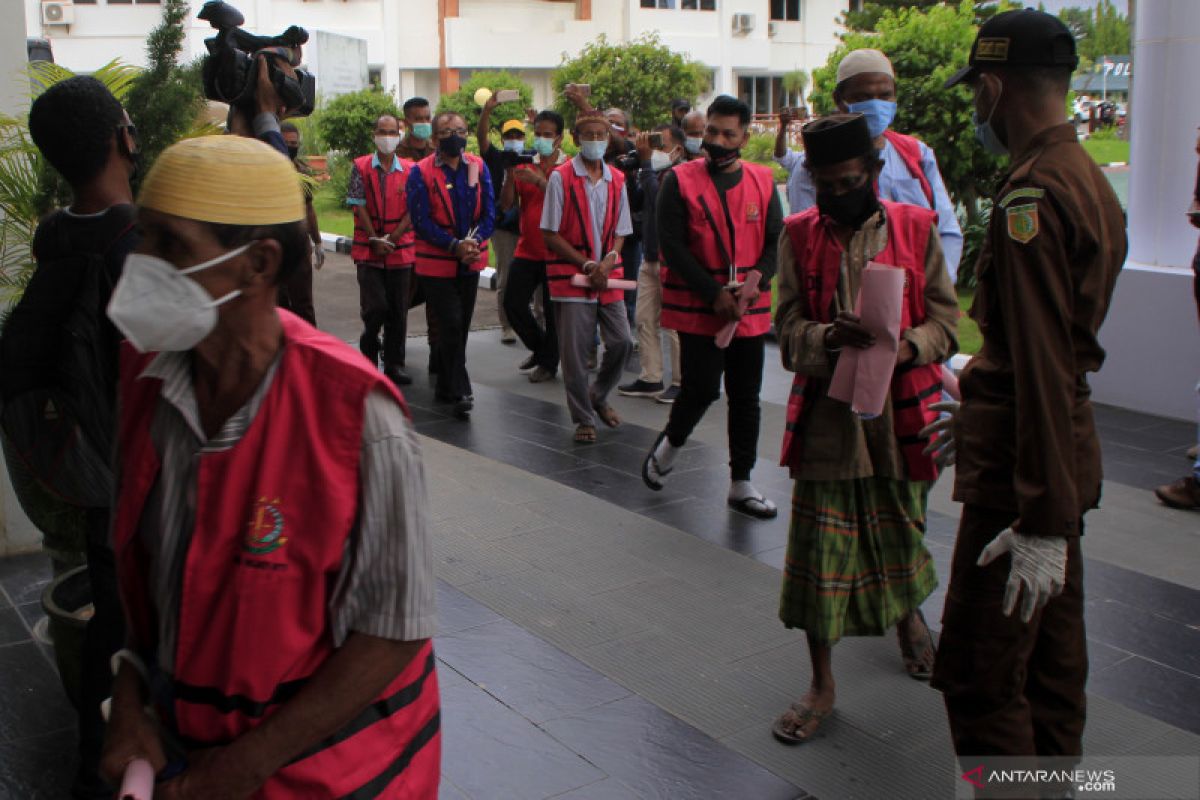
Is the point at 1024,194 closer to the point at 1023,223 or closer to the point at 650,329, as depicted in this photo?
the point at 1023,223

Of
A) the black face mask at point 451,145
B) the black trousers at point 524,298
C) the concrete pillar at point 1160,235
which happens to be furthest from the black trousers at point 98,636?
the concrete pillar at point 1160,235

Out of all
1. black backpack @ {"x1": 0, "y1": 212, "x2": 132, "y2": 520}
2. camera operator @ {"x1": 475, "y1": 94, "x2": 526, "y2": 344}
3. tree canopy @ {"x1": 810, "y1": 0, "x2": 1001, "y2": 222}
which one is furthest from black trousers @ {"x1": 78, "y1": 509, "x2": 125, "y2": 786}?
tree canopy @ {"x1": 810, "y1": 0, "x2": 1001, "y2": 222}

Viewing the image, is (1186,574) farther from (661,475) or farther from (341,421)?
(341,421)

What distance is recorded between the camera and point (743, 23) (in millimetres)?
44125

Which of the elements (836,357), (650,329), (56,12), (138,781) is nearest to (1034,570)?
(836,357)

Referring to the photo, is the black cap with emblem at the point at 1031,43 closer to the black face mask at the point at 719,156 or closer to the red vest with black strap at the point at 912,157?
the red vest with black strap at the point at 912,157

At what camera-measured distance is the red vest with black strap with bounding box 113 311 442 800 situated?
1.81 m

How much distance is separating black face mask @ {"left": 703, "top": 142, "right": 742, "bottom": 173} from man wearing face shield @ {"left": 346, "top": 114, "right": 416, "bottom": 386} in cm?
377

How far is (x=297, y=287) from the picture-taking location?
5.67 metres

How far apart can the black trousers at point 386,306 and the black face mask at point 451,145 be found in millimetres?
1354

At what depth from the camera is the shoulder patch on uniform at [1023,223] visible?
2.68m

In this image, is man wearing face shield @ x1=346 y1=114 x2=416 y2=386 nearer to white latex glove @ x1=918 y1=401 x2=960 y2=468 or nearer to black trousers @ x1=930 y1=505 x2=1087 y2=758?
white latex glove @ x1=918 y1=401 x2=960 y2=468

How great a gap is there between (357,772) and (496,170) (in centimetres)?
920

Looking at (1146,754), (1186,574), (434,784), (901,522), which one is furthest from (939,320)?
(434,784)
